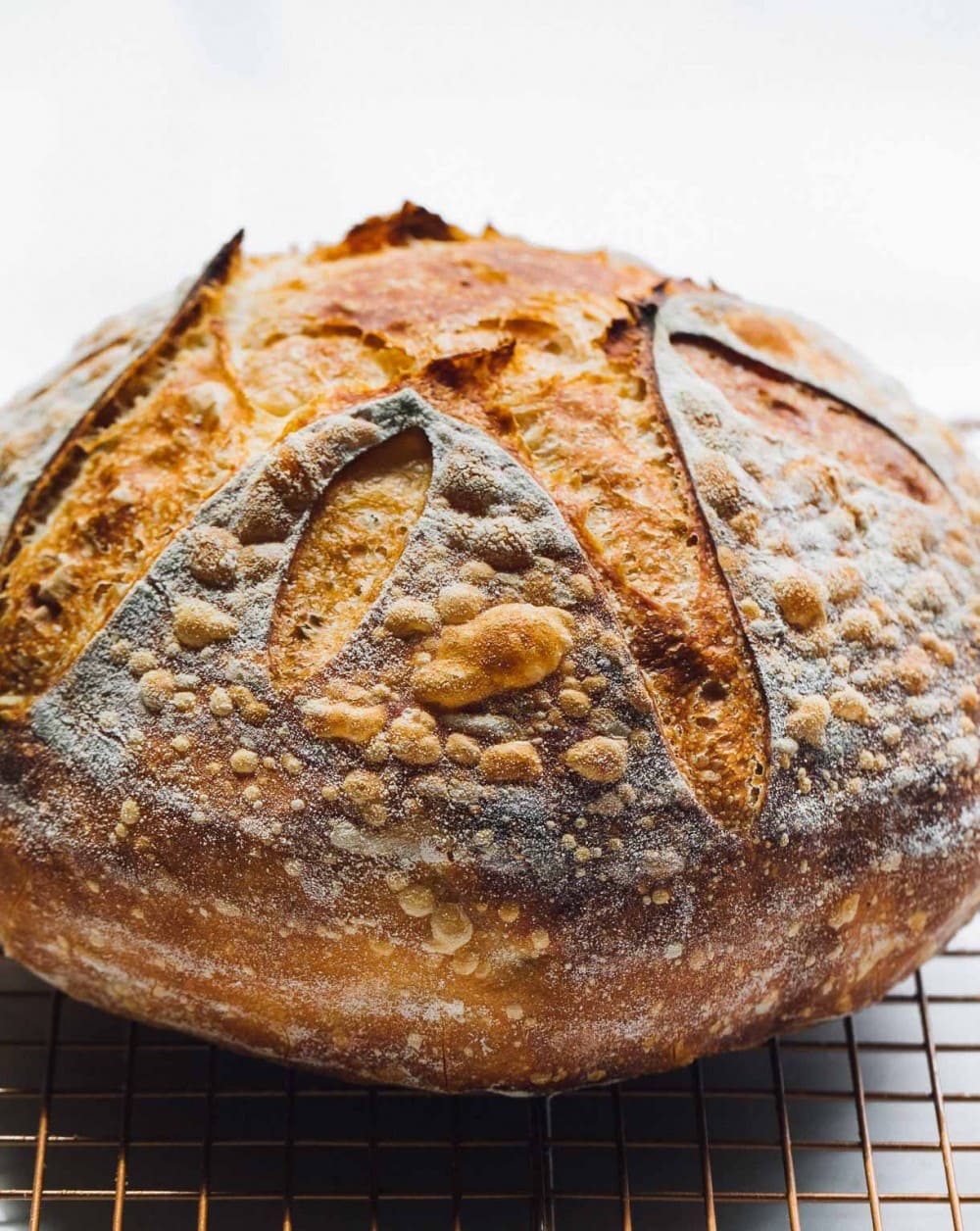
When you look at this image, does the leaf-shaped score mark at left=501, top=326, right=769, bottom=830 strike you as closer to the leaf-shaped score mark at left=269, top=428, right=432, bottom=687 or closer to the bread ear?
the bread ear

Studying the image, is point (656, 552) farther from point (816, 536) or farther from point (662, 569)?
point (816, 536)

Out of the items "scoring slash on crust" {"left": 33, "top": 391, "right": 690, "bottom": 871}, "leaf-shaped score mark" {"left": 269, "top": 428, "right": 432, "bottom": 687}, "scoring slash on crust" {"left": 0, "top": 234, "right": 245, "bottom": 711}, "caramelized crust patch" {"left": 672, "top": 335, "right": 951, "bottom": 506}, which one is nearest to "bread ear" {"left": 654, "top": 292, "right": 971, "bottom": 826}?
"caramelized crust patch" {"left": 672, "top": 335, "right": 951, "bottom": 506}

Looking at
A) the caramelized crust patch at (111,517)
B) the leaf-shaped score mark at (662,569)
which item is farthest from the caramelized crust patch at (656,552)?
the caramelized crust patch at (111,517)

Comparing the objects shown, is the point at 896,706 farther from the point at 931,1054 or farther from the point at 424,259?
the point at 424,259

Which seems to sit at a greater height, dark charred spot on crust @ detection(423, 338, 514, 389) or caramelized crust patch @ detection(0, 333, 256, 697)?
dark charred spot on crust @ detection(423, 338, 514, 389)

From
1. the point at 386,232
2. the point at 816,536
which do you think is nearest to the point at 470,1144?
the point at 816,536

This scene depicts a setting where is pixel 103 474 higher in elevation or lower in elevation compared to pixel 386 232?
lower
